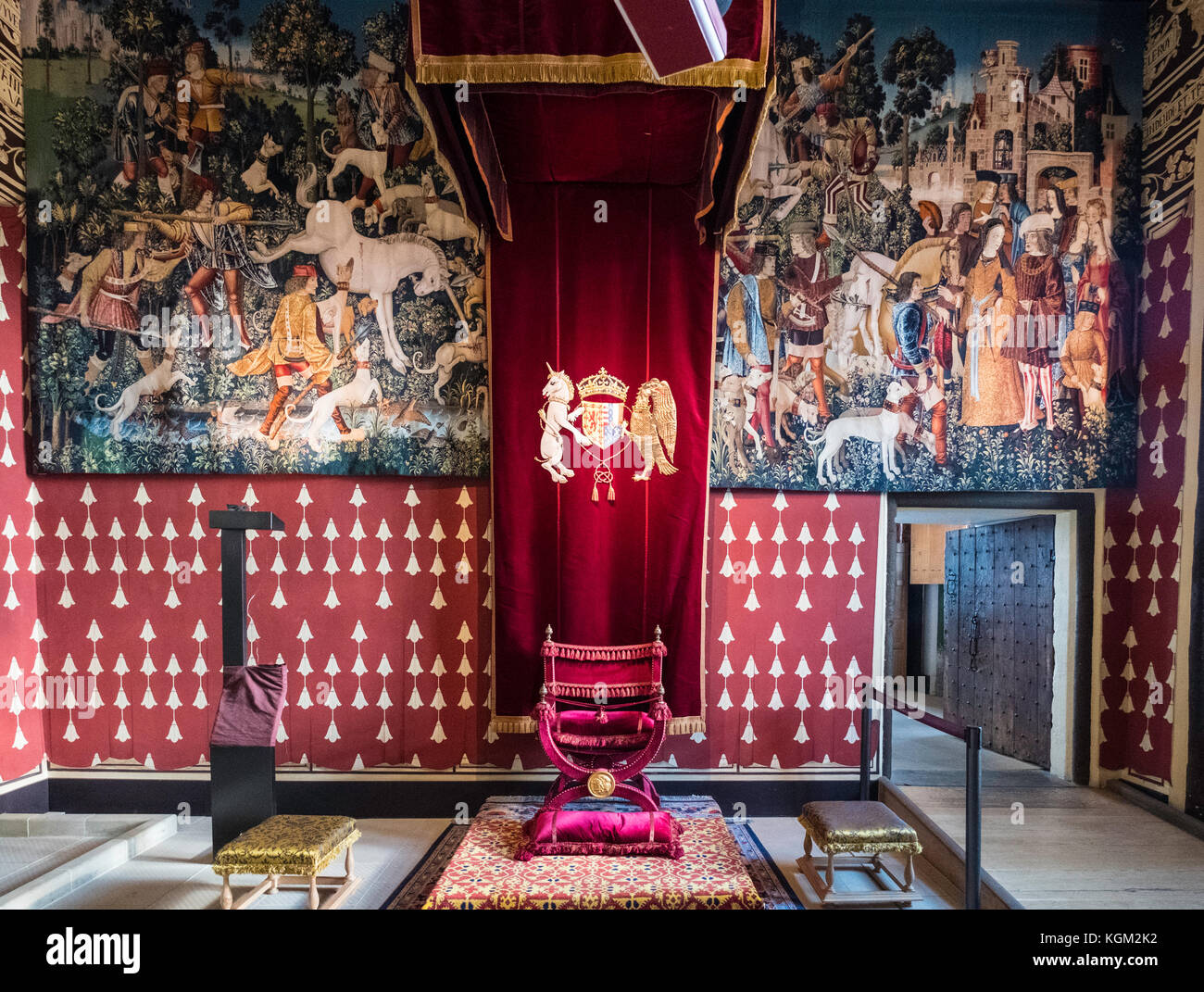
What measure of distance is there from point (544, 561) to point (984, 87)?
180 inches

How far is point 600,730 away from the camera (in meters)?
4.27

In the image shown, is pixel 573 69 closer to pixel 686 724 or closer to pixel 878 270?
pixel 878 270

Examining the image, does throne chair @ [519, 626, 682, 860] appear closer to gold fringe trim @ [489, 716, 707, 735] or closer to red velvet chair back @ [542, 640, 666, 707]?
red velvet chair back @ [542, 640, 666, 707]

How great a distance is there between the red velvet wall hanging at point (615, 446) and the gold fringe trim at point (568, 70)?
4.93 feet

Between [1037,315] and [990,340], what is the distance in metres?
0.38

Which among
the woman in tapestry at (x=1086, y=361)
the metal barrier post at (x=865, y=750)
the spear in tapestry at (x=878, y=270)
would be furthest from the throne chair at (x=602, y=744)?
the woman in tapestry at (x=1086, y=361)

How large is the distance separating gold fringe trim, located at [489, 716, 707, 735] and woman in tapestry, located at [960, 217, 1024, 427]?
283cm

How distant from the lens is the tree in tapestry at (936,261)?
514 cm

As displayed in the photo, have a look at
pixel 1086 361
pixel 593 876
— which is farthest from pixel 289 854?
pixel 1086 361

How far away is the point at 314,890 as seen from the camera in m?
3.64

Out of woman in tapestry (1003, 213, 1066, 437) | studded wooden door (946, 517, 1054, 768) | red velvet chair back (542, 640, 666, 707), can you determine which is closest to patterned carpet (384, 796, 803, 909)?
red velvet chair back (542, 640, 666, 707)

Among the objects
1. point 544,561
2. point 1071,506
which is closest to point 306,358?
point 544,561

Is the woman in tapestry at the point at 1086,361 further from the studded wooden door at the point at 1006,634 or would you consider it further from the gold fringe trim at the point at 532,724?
the gold fringe trim at the point at 532,724

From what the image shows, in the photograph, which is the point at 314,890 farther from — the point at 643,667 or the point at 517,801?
the point at 643,667
